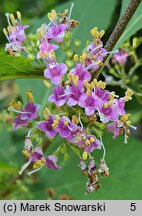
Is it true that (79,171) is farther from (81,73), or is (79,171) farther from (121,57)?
(81,73)

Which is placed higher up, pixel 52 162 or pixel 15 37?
pixel 15 37

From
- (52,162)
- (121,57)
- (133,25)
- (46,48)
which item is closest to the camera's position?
(46,48)

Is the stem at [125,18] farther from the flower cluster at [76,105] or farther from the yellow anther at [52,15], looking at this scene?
the yellow anther at [52,15]

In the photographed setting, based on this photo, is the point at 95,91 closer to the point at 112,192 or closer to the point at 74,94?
the point at 74,94

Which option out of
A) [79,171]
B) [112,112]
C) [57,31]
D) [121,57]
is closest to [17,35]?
[57,31]

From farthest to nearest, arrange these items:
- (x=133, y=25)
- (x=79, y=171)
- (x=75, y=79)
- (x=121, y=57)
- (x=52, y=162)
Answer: (x=79, y=171) → (x=121, y=57) → (x=133, y=25) → (x=52, y=162) → (x=75, y=79)

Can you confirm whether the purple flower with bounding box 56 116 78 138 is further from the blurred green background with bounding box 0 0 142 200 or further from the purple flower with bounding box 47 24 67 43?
the blurred green background with bounding box 0 0 142 200

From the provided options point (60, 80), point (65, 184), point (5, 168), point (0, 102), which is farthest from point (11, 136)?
point (60, 80)
